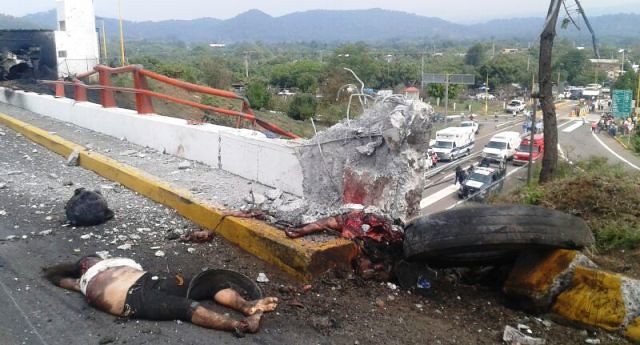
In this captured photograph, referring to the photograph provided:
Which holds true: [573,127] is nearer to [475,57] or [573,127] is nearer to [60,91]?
[60,91]

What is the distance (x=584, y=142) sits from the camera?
48.5m

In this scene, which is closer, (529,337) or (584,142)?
(529,337)

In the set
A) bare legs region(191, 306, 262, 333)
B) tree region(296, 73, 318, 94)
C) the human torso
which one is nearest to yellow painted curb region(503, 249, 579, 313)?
bare legs region(191, 306, 262, 333)

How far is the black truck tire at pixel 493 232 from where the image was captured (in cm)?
352

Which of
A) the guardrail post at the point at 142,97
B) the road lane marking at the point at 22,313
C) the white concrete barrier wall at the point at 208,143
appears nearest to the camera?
the road lane marking at the point at 22,313

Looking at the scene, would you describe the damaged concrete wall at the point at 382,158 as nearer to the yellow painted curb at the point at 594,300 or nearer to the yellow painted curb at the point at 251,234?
the yellow painted curb at the point at 251,234

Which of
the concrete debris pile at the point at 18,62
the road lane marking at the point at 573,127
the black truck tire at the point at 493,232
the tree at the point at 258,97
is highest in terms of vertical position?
the concrete debris pile at the point at 18,62

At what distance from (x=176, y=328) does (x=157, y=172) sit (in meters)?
3.47

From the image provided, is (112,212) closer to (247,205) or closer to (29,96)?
(247,205)

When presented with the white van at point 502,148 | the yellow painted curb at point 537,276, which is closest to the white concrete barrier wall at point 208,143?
the yellow painted curb at point 537,276

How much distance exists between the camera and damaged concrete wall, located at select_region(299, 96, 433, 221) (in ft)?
14.2

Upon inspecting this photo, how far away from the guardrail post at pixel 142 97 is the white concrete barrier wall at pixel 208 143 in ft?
0.53

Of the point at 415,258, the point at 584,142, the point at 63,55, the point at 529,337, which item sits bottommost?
the point at 584,142

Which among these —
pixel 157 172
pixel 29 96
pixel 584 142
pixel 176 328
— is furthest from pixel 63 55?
pixel 584 142
